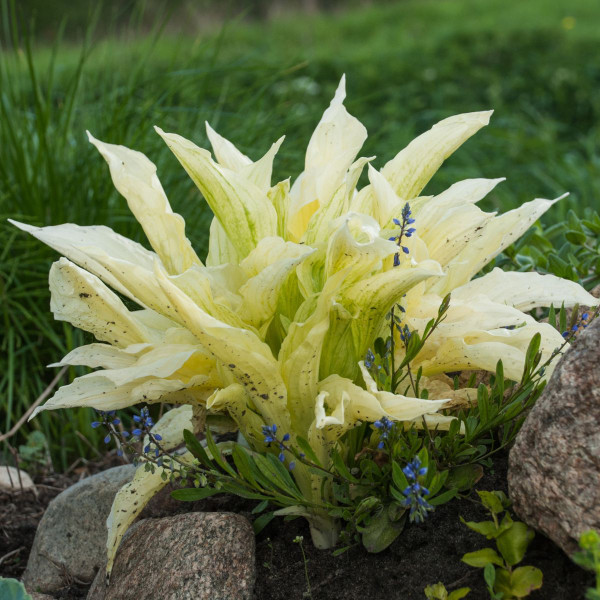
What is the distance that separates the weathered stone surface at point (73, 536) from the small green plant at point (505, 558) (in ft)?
3.14

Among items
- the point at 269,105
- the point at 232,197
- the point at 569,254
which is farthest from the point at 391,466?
the point at 269,105

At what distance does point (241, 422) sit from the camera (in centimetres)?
162

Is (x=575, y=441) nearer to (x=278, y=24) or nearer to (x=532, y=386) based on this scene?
(x=532, y=386)

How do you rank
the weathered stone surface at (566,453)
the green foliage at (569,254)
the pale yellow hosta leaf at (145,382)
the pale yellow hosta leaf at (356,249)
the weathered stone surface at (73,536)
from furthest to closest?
the green foliage at (569,254), the weathered stone surface at (73,536), the pale yellow hosta leaf at (145,382), the pale yellow hosta leaf at (356,249), the weathered stone surface at (566,453)

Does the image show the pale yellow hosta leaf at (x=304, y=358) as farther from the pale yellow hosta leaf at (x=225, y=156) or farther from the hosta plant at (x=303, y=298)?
the pale yellow hosta leaf at (x=225, y=156)

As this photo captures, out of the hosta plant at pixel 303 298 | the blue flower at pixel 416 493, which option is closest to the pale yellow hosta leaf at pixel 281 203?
the hosta plant at pixel 303 298

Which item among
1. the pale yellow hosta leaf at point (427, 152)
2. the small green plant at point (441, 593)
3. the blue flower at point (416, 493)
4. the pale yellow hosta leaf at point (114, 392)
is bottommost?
the small green plant at point (441, 593)

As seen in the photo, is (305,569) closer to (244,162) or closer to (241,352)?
(241,352)

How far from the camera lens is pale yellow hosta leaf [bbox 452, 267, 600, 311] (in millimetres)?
1625

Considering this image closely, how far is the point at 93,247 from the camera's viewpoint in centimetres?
150

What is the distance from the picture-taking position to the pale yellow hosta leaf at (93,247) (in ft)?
5.03

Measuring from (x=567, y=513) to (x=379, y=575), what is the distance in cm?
41

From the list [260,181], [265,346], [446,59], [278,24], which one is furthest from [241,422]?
[278,24]

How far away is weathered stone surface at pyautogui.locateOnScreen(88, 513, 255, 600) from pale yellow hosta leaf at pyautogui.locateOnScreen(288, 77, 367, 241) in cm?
58
